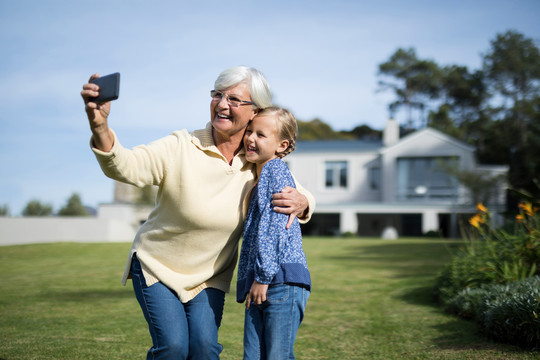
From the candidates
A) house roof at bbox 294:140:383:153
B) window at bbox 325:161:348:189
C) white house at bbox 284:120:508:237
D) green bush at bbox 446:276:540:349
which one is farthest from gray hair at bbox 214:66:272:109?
window at bbox 325:161:348:189

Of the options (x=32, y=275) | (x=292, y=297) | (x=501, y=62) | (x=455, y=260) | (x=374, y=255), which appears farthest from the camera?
(x=501, y=62)

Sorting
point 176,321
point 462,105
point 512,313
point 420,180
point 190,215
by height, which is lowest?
point 512,313

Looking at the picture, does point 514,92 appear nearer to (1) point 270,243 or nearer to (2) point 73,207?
(2) point 73,207

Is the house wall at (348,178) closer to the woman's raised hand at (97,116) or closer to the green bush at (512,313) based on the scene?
the green bush at (512,313)

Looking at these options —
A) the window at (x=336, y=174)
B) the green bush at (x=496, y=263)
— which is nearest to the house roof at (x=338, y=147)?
the window at (x=336, y=174)

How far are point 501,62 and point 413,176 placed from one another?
18.9 meters

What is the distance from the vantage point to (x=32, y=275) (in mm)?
12258

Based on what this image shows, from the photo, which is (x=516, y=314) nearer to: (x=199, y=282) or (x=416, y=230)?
(x=199, y=282)

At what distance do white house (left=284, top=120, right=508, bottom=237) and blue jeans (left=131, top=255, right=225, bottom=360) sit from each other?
30166 mm

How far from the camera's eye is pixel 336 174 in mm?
36188

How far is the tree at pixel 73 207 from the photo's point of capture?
139 ft

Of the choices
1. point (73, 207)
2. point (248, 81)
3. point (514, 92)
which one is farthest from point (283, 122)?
point (514, 92)

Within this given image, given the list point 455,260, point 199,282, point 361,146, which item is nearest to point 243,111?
point 199,282

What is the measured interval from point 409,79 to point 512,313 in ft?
163
